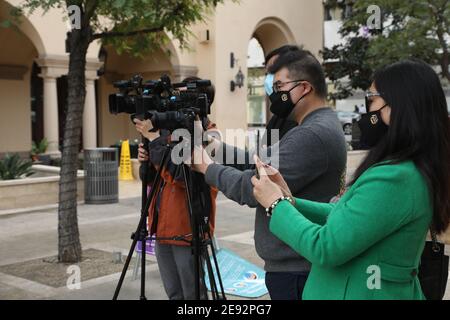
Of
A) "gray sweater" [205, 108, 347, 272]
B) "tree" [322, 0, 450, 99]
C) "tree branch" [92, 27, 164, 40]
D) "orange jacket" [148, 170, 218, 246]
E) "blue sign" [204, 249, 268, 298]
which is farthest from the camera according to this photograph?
"tree" [322, 0, 450, 99]

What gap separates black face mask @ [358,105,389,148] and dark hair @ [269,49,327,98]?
59 centimetres

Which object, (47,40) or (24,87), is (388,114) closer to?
(47,40)

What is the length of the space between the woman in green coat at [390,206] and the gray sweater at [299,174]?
1.57ft

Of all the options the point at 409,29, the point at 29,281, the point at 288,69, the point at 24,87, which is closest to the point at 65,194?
the point at 29,281

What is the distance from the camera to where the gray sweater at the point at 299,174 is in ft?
8.09

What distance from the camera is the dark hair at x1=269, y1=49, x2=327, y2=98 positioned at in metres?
2.61

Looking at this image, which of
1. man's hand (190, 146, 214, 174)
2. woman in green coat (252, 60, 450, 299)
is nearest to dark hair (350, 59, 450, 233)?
woman in green coat (252, 60, 450, 299)

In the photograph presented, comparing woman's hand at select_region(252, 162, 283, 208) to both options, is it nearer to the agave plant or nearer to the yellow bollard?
the agave plant

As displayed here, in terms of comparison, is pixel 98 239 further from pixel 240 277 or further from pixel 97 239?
pixel 240 277

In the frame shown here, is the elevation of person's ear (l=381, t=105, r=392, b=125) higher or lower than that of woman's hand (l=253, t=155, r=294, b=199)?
higher

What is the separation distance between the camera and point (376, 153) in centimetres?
194

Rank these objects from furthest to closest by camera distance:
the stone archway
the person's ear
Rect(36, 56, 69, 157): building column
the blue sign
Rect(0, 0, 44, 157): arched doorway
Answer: the stone archway < Rect(0, 0, 44, 157): arched doorway < Rect(36, 56, 69, 157): building column < the blue sign < the person's ear

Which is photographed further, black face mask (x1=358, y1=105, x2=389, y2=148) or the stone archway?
the stone archway

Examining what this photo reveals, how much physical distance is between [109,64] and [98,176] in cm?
1241
